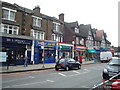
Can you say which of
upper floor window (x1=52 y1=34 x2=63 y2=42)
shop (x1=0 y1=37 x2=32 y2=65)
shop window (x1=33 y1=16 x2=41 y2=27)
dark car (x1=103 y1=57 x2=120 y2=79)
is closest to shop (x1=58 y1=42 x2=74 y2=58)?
upper floor window (x1=52 y1=34 x2=63 y2=42)

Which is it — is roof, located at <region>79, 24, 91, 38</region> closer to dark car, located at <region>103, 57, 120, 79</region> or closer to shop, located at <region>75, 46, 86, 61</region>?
shop, located at <region>75, 46, 86, 61</region>

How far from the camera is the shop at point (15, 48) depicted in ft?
69.8

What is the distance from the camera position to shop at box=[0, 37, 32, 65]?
838 inches

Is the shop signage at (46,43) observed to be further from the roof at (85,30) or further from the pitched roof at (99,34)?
the pitched roof at (99,34)

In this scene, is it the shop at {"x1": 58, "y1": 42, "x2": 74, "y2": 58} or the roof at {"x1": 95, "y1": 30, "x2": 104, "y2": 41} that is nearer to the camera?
the shop at {"x1": 58, "y1": 42, "x2": 74, "y2": 58}

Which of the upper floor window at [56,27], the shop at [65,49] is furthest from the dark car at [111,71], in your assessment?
the upper floor window at [56,27]

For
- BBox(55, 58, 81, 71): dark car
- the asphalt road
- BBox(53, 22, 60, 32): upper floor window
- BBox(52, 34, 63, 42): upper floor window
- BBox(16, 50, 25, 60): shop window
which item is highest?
BBox(53, 22, 60, 32): upper floor window

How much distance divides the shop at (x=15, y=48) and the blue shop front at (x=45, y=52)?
5.79 ft

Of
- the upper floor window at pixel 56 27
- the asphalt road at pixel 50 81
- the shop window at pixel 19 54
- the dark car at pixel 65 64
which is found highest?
the upper floor window at pixel 56 27

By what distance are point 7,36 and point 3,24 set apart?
2239 millimetres

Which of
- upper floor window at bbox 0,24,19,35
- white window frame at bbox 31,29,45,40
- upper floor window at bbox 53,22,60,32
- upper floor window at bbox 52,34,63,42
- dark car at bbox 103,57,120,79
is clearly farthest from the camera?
upper floor window at bbox 53,22,60,32

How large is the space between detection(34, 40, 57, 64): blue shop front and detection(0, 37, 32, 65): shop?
5.79 feet

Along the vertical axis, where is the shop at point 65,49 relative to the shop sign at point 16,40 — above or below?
below

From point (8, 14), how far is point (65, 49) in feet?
49.3
